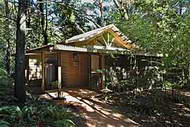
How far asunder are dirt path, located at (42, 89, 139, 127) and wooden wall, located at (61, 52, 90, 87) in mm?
2745

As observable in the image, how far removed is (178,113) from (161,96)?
221 cm

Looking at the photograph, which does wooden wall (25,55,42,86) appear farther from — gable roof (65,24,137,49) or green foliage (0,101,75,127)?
green foliage (0,101,75,127)

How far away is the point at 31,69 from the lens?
19875mm

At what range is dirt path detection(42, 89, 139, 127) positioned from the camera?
10414mm

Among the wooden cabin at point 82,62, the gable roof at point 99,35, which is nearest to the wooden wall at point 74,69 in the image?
the wooden cabin at point 82,62

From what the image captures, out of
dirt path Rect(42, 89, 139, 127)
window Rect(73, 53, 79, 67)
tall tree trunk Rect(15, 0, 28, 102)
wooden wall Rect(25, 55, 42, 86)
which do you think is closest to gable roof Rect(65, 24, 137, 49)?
window Rect(73, 53, 79, 67)

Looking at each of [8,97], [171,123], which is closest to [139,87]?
[171,123]

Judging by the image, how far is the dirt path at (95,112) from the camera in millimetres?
10414

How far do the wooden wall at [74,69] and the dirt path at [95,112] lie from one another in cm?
275

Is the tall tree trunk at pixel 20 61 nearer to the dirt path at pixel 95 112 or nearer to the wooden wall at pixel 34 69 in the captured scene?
the dirt path at pixel 95 112

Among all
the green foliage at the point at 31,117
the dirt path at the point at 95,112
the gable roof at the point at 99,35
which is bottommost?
the dirt path at the point at 95,112

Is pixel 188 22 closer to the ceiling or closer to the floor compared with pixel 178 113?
closer to the ceiling

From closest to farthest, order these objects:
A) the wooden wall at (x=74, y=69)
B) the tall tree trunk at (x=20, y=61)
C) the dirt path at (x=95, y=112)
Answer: the tall tree trunk at (x=20, y=61) → the dirt path at (x=95, y=112) → the wooden wall at (x=74, y=69)

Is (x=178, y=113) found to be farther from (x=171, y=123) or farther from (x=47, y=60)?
(x=47, y=60)
